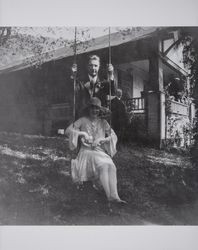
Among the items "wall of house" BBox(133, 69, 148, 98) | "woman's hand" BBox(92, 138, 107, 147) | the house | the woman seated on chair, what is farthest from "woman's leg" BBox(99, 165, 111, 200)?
"wall of house" BBox(133, 69, 148, 98)

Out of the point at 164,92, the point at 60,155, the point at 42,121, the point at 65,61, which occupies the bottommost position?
the point at 60,155

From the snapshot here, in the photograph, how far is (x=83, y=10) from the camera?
2871 mm

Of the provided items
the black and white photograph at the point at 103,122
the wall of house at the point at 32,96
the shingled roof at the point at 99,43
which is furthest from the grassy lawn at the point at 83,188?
the shingled roof at the point at 99,43

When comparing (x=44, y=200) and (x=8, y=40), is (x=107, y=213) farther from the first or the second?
(x=8, y=40)

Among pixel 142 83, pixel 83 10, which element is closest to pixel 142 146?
pixel 142 83

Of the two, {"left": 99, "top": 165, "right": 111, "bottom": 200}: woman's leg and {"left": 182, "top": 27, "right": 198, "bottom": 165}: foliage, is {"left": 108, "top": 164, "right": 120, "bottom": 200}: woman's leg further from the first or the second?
{"left": 182, "top": 27, "right": 198, "bottom": 165}: foliage

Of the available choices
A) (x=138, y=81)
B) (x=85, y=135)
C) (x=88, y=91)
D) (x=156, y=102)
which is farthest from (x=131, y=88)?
(x=85, y=135)

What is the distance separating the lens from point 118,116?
9.39ft

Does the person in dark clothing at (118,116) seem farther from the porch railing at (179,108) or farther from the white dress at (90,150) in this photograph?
the porch railing at (179,108)

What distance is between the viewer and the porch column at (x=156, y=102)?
2.85 m

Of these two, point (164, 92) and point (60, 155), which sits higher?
point (164, 92)

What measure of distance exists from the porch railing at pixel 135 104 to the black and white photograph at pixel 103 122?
1 cm

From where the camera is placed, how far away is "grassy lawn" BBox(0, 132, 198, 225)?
275cm

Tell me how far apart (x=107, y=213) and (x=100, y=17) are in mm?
1996
